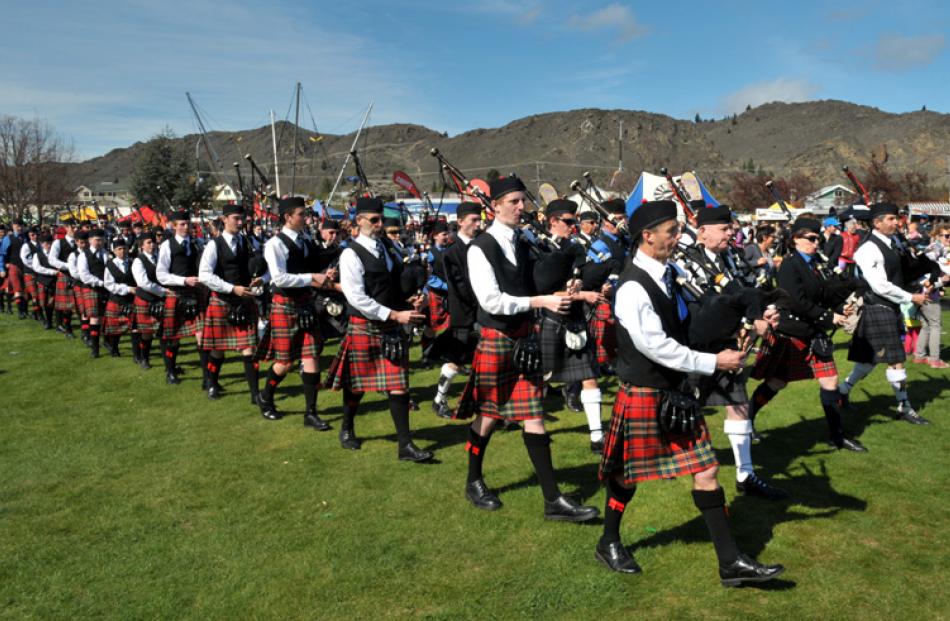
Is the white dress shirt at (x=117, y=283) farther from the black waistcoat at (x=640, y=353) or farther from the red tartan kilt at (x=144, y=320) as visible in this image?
the black waistcoat at (x=640, y=353)

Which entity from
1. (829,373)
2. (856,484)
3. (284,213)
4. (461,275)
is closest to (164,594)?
(461,275)

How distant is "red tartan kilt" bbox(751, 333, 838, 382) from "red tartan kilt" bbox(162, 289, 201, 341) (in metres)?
6.61

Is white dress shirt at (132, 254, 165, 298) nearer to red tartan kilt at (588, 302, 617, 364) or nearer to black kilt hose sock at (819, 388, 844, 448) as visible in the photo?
red tartan kilt at (588, 302, 617, 364)

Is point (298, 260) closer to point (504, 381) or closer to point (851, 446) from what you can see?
point (504, 381)

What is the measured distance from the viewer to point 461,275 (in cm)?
544

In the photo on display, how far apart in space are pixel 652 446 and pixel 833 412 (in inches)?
123

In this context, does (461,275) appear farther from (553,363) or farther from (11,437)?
(11,437)

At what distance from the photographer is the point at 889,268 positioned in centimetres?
612

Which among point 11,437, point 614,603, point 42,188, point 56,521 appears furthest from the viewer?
point 42,188

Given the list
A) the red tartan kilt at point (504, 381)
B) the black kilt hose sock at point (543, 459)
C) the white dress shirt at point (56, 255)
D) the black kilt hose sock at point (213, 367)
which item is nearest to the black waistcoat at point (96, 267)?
the white dress shirt at point (56, 255)

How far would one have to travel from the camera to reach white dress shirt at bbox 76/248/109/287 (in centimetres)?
1059

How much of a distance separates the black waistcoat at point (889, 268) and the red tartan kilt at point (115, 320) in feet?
32.3

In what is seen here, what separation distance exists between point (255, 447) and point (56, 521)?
70.7 inches

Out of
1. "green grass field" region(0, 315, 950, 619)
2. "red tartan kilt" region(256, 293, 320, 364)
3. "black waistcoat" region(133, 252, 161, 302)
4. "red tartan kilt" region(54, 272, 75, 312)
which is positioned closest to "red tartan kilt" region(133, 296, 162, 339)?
"black waistcoat" region(133, 252, 161, 302)
